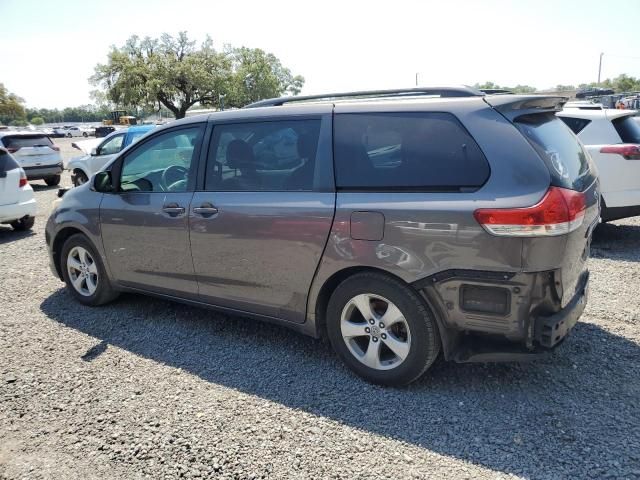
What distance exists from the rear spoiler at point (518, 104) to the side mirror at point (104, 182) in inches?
Result: 126

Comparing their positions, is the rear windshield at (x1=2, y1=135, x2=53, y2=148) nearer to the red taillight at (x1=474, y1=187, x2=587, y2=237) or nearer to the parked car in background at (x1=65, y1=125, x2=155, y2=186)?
the parked car in background at (x1=65, y1=125, x2=155, y2=186)

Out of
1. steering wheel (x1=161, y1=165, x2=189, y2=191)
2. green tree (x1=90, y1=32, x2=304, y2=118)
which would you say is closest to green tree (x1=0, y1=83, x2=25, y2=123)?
green tree (x1=90, y1=32, x2=304, y2=118)

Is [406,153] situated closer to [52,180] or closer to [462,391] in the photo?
[462,391]

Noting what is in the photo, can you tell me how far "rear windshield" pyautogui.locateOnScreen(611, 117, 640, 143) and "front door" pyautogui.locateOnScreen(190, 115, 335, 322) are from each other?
4776 millimetres

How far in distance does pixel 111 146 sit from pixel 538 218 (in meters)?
11.8

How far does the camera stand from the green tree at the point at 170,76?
53500mm

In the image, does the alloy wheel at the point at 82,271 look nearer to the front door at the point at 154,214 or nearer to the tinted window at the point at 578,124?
the front door at the point at 154,214

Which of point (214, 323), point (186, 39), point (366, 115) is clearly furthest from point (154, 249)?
point (186, 39)

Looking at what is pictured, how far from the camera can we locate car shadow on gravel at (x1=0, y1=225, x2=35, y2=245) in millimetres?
7991

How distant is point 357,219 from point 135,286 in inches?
92.3

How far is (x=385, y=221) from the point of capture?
9.73ft

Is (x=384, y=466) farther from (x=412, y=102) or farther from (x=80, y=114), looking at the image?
(x=80, y=114)

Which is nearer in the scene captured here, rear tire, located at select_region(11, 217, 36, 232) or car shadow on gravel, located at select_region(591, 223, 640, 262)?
car shadow on gravel, located at select_region(591, 223, 640, 262)

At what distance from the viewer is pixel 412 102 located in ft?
10.1
